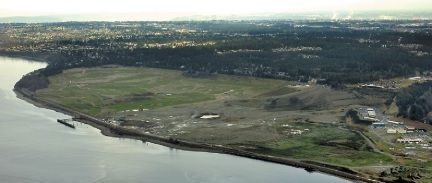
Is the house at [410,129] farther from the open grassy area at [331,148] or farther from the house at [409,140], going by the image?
the open grassy area at [331,148]

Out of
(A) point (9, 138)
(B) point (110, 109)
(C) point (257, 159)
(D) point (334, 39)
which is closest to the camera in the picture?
(C) point (257, 159)

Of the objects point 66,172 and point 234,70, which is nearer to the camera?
point 66,172

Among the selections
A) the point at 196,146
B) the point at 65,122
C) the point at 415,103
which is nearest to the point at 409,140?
the point at 415,103

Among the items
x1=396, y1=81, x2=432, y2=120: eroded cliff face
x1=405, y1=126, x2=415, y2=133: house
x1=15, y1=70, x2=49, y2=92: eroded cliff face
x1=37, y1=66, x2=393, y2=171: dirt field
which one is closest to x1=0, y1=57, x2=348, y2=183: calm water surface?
x1=37, y1=66, x2=393, y2=171: dirt field

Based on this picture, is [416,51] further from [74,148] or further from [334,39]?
[74,148]

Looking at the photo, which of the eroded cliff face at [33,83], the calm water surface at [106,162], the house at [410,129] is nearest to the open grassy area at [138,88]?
the eroded cliff face at [33,83]

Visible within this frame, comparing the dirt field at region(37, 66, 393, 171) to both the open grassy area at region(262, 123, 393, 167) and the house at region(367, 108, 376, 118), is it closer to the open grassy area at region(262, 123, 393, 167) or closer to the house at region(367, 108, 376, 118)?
the open grassy area at region(262, 123, 393, 167)

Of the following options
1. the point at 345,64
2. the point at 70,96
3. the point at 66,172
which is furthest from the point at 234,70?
the point at 66,172

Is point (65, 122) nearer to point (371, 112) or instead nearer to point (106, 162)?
point (106, 162)
